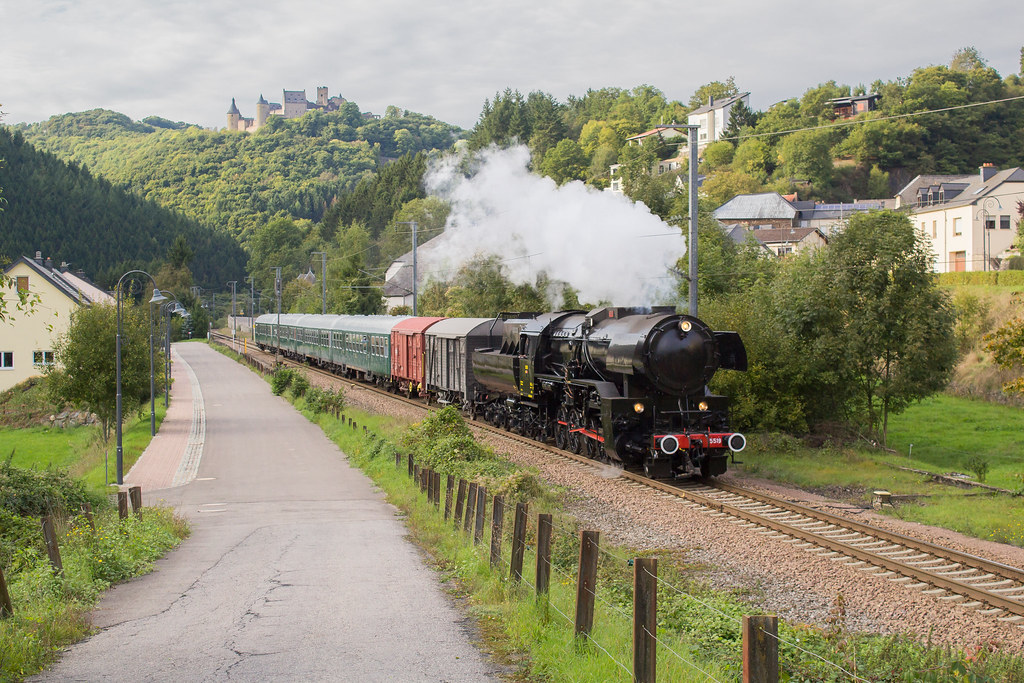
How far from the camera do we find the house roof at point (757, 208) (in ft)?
253

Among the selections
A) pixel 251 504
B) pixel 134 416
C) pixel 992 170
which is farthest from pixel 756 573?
pixel 992 170

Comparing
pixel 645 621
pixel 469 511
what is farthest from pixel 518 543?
pixel 645 621

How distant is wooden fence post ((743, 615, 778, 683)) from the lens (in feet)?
14.3

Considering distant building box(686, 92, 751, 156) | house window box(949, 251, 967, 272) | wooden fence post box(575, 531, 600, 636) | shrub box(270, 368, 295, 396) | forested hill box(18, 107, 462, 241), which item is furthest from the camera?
forested hill box(18, 107, 462, 241)

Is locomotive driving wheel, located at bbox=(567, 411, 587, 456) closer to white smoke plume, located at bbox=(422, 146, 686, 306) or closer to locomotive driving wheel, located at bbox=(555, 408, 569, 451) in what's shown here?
locomotive driving wheel, located at bbox=(555, 408, 569, 451)

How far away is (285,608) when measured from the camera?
8.31m

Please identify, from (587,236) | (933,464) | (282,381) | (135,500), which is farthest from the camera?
(282,381)

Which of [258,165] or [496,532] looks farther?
[258,165]

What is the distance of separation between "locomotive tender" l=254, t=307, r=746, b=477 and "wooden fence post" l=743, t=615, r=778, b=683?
37.2 ft

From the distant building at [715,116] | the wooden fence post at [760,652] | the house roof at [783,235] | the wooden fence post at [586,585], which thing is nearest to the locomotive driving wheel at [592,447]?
the wooden fence post at [586,585]

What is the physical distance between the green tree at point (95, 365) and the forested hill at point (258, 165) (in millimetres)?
112136

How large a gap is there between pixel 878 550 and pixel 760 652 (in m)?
8.04

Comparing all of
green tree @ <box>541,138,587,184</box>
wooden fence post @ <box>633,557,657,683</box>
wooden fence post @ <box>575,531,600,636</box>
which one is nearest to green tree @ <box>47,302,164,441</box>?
wooden fence post @ <box>575,531,600,636</box>

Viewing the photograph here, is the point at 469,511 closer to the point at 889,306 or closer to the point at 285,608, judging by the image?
the point at 285,608
